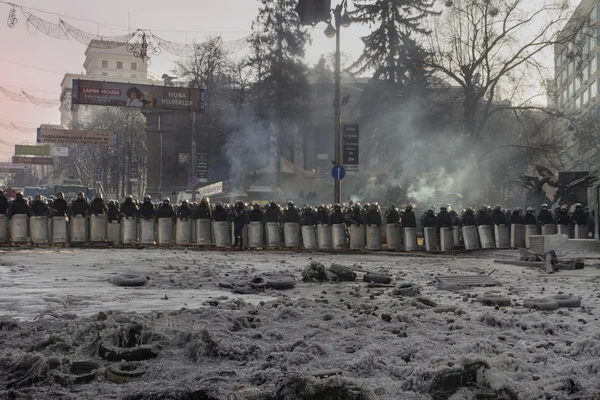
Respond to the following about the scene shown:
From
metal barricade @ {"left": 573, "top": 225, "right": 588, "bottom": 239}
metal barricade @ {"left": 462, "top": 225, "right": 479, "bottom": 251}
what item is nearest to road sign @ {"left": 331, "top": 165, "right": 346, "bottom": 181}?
Answer: metal barricade @ {"left": 462, "top": 225, "right": 479, "bottom": 251}

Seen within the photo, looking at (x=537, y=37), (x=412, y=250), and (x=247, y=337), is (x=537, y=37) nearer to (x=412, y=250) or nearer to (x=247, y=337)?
(x=412, y=250)

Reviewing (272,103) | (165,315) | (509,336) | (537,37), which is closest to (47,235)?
(165,315)

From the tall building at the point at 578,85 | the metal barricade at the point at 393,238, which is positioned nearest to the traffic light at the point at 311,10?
the metal barricade at the point at 393,238

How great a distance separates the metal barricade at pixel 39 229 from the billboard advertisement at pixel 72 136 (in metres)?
29.3

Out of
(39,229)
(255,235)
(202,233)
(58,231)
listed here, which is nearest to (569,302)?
(255,235)

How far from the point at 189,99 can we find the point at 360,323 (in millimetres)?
29952

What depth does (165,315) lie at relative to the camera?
727 centimetres

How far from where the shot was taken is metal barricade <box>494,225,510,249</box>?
21.8 metres

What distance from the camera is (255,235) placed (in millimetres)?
21609

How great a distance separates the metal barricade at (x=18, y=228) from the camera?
20.9m

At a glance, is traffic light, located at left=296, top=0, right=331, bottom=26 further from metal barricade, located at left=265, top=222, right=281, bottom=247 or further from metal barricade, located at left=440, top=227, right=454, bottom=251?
metal barricade, located at left=440, top=227, right=454, bottom=251

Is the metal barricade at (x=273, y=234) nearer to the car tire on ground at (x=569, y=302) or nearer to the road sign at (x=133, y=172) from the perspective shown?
the car tire on ground at (x=569, y=302)

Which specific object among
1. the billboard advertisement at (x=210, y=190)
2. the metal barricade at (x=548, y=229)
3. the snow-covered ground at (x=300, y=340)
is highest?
the billboard advertisement at (x=210, y=190)

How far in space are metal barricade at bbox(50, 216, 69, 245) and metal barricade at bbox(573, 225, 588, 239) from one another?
58.8 ft
